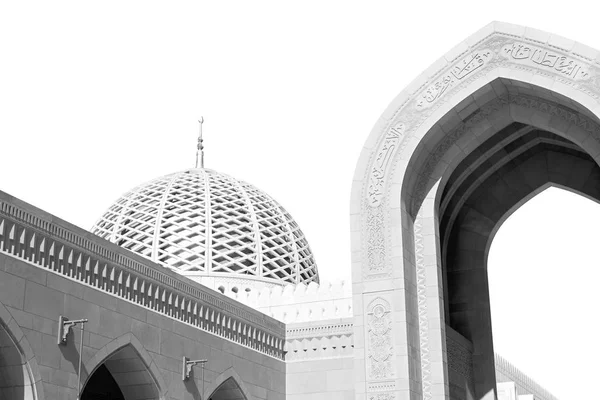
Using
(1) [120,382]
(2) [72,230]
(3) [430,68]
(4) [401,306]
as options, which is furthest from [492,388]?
(2) [72,230]

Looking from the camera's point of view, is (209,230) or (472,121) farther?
(209,230)

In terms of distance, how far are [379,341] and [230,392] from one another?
2.58 m

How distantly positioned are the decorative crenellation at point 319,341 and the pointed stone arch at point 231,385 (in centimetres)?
136

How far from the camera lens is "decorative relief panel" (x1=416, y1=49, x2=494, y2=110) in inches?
502

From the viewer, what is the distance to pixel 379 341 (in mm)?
12133

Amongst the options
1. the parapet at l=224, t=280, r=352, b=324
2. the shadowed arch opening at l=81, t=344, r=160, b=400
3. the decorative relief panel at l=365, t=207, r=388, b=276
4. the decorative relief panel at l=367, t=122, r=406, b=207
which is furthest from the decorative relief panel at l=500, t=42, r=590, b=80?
the shadowed arch opening at l=81, t=344, r=160, b=400

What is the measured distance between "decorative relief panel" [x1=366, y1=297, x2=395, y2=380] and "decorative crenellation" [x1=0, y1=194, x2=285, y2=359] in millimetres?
2224

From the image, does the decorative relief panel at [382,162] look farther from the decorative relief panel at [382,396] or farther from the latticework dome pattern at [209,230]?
the latticework dome pattern at [209,230]

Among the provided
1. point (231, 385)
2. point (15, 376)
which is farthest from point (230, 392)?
point (15, 376)

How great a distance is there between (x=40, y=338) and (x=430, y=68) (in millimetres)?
6784

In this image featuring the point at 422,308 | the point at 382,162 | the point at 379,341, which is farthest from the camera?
the point at 382,162

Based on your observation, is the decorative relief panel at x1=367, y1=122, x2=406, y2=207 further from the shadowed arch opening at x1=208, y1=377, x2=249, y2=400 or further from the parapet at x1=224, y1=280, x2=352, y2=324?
the shadowed arch opening at x1=208, y1=377, x2=249, y2=400

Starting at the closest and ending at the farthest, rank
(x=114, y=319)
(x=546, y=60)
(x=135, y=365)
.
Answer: (x=114, y=319) → (x=135, y=365) → (x=546, y=60)

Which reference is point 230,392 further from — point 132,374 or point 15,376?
point 15,376
